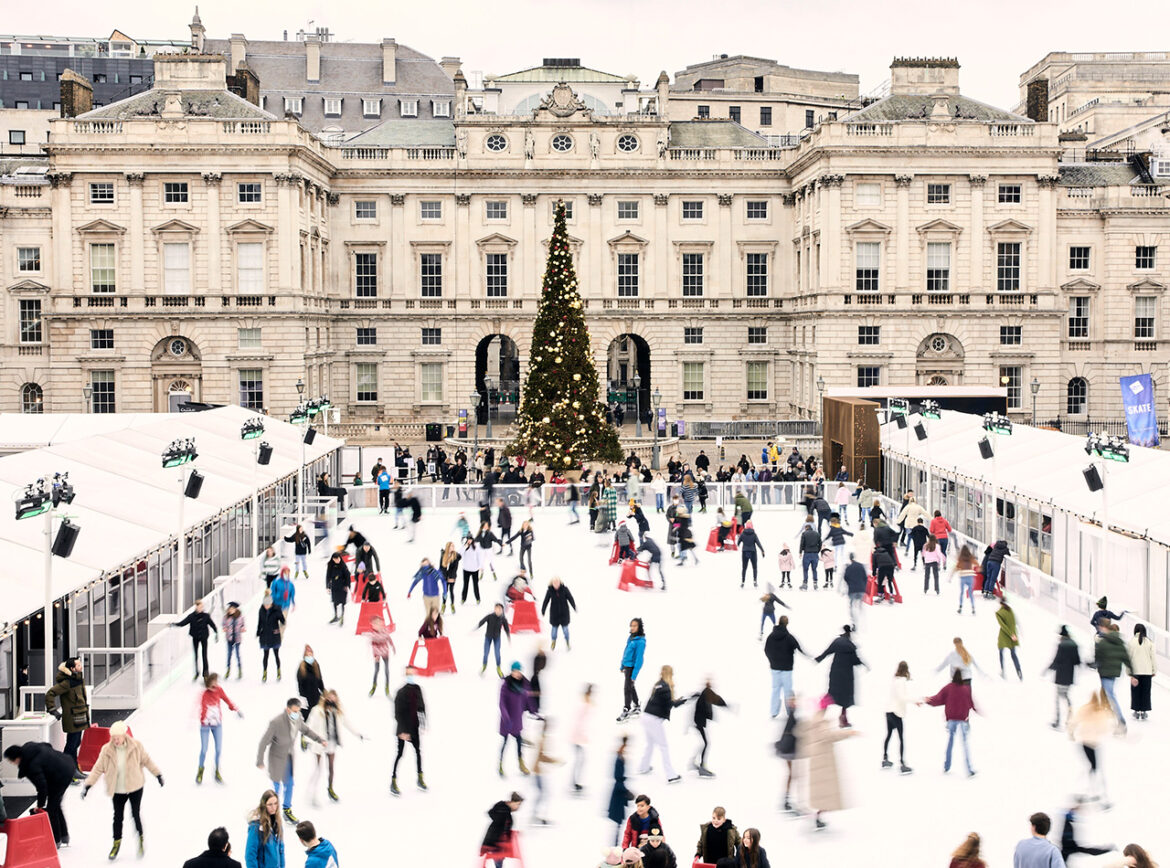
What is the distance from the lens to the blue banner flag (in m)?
41.1

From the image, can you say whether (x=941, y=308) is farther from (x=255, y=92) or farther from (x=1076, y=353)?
(x=255, y=92)

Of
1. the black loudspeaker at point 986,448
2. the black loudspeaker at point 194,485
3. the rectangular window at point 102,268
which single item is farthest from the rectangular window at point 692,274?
the black loudspeaker at point 194,485

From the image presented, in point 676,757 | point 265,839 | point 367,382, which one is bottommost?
point 676,757

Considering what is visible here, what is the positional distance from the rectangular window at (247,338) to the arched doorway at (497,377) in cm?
1085

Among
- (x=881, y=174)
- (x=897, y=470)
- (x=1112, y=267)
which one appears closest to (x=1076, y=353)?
(x=1112, y=267)

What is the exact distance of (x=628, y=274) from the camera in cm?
6588

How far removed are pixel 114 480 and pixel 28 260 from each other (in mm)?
41156

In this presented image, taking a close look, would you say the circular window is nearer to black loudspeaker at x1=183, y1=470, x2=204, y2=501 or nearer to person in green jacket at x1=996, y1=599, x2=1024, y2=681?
black loudspeaker at x1=183, y1=470, x2=204, y2=501

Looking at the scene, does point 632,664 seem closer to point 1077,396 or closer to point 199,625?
point 199,625

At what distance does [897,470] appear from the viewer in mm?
41250

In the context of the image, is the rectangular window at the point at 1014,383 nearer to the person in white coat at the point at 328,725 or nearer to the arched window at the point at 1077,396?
the arched window at the point at 1077,396

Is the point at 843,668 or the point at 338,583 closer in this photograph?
the point at 843,668

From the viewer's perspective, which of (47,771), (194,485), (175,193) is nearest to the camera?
(47,771)

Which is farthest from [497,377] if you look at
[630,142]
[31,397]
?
[31,397]
